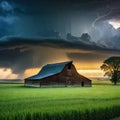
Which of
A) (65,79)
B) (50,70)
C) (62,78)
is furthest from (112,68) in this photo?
(62,78)

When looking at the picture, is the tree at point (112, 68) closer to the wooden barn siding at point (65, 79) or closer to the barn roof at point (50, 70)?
the wooden barn siding at point (65, 79)

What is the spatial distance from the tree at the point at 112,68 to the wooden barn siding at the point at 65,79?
1003cm

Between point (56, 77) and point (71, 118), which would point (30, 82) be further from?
point (71, 118)

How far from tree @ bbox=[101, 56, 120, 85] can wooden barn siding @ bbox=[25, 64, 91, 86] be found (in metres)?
10.0

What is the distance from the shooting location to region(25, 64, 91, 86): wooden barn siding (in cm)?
5178

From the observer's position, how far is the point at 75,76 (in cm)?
5619

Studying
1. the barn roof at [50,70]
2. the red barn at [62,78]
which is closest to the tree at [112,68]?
the red barn at [62,78]

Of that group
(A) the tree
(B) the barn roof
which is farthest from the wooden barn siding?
(A) the tree

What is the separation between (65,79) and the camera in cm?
5469

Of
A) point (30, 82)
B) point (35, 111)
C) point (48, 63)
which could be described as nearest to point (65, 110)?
point (35, 111)

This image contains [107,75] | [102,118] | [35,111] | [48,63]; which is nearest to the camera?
[35,111]

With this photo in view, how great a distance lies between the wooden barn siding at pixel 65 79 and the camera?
5178cm

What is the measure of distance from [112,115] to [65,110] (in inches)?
131

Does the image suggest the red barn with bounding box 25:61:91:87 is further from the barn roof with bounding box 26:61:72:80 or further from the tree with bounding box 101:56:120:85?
the tree with bounding box 101:56:120:85
